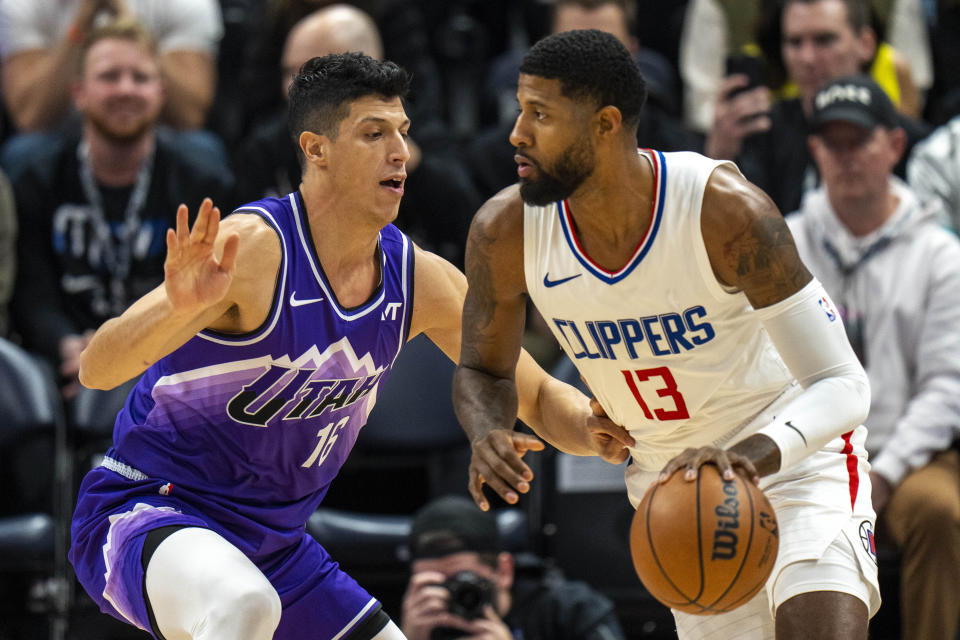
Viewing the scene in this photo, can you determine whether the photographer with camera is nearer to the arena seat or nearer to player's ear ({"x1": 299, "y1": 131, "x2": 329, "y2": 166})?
the arena seat

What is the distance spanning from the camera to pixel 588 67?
4.00 m

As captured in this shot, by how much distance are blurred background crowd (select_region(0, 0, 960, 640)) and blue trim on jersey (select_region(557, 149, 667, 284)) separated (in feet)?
8.12

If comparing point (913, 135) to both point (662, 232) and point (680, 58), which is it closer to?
point (680, 58)

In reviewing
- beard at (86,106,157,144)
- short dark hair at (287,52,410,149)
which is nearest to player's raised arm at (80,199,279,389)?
short dark hair at (287,52,410,149)

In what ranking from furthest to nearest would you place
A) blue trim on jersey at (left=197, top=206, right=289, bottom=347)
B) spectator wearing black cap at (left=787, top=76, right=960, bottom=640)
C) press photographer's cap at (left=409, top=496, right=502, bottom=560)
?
spectator wearing black cap at (left=787, top=76, right=960, bottom=640) < press photographer's cap at (left=409, top=496, right=502, bottom=560) < blue trim on jersey at (left=197, top=206, right=289, bottom=347)

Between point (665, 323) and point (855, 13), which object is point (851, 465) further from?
point (855, 13)

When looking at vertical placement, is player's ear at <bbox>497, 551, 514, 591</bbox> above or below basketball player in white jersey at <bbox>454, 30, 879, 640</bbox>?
below

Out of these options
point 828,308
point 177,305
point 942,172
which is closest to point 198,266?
point 177,305

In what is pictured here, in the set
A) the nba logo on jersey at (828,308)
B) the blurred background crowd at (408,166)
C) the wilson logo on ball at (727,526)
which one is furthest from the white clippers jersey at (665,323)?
the blurred background crowd at (408,166)

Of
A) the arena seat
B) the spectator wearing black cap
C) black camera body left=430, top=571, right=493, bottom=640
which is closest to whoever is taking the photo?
black camera body left=430, top=571, right=493, bottom=640

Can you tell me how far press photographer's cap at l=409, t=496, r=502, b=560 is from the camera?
568cm

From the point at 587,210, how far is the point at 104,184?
13.1 feet

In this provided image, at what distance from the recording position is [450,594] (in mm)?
5480

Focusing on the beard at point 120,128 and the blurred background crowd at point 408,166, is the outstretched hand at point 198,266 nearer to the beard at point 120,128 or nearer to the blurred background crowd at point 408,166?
the blurred background crowd at point 408,166
